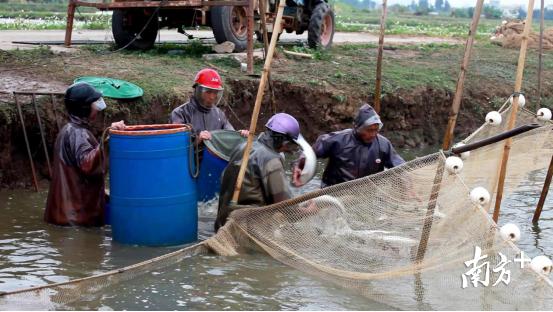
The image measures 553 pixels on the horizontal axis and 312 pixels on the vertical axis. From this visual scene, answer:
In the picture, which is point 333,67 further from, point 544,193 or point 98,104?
point 98,104

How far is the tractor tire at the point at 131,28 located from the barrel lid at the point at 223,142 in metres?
6.93

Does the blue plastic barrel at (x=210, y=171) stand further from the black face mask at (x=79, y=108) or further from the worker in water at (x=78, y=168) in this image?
the black face mask at (x=79, y=108)

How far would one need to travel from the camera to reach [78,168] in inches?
301

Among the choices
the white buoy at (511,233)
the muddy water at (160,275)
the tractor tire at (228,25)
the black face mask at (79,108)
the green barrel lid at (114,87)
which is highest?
the tractor tire at (228,25)

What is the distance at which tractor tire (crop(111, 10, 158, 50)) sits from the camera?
583 inches

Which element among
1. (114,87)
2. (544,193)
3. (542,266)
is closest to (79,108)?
(114,87)

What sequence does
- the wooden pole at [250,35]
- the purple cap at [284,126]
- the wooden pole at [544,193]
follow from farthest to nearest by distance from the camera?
the wooden pole at [250,35], the wooden pole at [544,193], the purple cap at [284,126]

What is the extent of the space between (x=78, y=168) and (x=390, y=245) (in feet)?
10.3

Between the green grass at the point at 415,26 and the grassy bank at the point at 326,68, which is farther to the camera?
the green grass at the point at 415,26

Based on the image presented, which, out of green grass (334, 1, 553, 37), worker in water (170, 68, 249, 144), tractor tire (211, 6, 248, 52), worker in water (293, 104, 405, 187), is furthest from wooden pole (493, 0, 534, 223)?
green grass (334, 1, 553, 37)

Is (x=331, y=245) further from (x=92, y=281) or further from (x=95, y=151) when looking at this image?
(x=95, y=151)

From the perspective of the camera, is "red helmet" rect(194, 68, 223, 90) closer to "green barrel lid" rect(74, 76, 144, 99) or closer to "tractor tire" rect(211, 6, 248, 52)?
"green barrel lid" rect(74, 76, 144, 99)

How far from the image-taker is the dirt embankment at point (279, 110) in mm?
9664

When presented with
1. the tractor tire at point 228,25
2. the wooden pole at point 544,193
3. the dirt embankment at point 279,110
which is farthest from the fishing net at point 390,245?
the tractor tire at point 228,25
